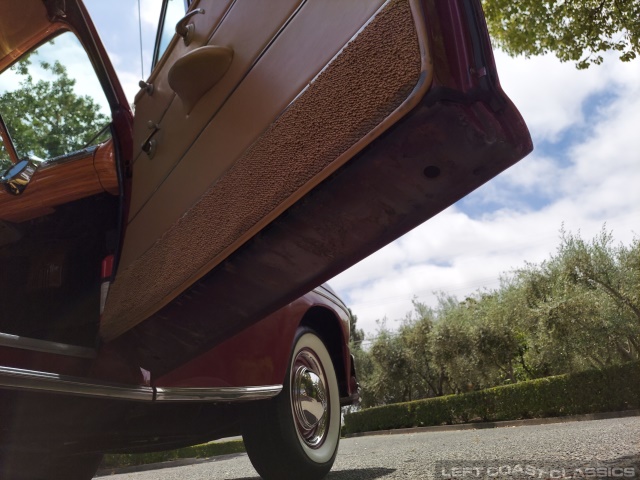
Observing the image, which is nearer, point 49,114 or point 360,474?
point 49,114

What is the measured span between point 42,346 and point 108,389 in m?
0.24

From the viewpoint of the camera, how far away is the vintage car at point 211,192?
1.09 m

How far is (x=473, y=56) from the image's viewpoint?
3.44 feet

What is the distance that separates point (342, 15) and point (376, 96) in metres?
0.23

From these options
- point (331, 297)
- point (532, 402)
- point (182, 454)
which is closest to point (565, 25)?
point (331, 297)

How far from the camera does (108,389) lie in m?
1.62

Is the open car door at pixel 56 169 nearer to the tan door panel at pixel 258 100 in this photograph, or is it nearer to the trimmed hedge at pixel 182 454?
the tan door panel at pixel 258 100

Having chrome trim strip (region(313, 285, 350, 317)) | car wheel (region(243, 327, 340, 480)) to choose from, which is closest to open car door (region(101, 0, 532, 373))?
car wheel (region(243, 327, 340, 480))

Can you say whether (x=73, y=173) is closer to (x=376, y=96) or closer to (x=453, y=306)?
(x=376, y=96)

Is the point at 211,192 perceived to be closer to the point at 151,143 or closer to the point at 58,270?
the point at 151,143

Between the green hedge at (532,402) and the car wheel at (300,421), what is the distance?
12270 millimetres

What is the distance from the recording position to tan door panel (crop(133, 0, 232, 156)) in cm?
168

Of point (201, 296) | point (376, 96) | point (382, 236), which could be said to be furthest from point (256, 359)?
point (376, 96)

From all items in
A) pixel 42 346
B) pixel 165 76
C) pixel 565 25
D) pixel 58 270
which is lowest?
pixel 42 346
